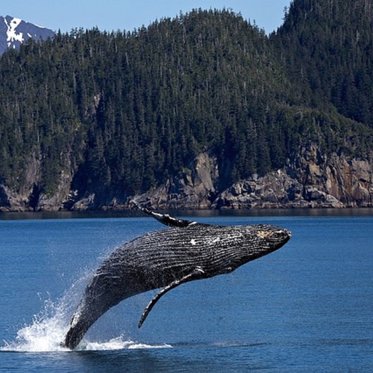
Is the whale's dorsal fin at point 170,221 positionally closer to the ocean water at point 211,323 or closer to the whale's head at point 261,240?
the whale's head at point 261,240

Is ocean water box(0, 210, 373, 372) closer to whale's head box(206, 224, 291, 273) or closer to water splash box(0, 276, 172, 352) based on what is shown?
water splash box(0, 276, 172, 352)

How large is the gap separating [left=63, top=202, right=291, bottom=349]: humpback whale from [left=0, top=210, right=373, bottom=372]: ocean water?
1.07 meters

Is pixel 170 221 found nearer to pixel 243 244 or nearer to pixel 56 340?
pixel 243 244

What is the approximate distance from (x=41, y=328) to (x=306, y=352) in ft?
28.9

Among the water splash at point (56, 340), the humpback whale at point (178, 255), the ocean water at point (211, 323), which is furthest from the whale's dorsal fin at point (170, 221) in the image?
the water splash at point (56, 340)

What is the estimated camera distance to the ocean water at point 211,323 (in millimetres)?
37219

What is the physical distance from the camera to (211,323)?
5072 centimetres

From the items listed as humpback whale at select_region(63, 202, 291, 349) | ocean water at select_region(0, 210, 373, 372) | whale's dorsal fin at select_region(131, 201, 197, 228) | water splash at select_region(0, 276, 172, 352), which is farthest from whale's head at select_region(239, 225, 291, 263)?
water splash at select_region(0, 276, 172, 352)

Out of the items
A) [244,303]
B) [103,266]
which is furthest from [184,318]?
[103,266]

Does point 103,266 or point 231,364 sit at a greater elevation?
point 103,266

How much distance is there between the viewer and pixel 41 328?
38.5m

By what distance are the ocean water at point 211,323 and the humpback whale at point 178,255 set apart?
107cm

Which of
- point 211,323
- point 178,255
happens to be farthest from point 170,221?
point 211,323

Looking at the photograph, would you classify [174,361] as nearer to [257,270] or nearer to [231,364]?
[231,364]
